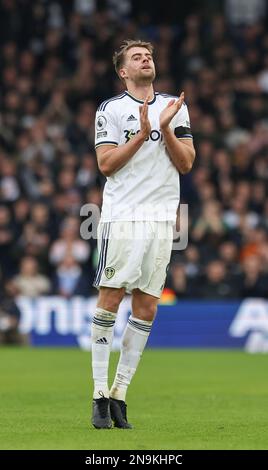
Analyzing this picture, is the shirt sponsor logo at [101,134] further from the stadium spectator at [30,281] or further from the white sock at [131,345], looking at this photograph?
the stadium spectator at [30,281]

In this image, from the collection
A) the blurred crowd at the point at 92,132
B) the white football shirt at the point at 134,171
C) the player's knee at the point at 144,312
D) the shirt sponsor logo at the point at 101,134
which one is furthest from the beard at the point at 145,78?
the blurred crowd at the point at 92,132

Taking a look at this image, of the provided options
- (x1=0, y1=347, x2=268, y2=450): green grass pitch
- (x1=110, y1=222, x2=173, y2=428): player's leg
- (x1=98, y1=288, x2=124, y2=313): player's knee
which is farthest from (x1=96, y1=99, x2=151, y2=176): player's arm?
(x1=0, y1=347, x2=268, y2=450): green grass pitch

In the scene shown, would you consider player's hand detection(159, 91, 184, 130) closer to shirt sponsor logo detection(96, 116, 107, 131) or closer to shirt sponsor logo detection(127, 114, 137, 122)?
shirt sponsor logo detection(127, 114, 137, 122)

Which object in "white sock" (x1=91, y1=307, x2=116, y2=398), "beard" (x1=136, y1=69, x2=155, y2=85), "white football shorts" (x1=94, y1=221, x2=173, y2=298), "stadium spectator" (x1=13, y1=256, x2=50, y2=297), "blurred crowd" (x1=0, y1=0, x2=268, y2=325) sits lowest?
"white sock" (x1=91, y1=307, x2=116, y2=398)

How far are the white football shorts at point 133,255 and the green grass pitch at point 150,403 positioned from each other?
42.5 inches

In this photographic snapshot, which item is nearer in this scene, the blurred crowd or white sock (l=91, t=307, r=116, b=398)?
white sock (l=91, t=307, r=116, b=398)

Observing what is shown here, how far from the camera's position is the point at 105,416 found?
8.45 m

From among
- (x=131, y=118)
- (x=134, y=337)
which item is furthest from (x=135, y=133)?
(x=134, y=337)

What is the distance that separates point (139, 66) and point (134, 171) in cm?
79

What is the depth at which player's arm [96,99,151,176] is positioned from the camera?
840cm

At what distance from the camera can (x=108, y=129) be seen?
28.3 ft

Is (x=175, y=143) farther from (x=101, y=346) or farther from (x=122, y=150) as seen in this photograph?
(x=101, y=346)

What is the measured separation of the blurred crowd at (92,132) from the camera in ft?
68.7

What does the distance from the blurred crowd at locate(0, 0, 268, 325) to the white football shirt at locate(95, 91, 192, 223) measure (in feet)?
37.9
